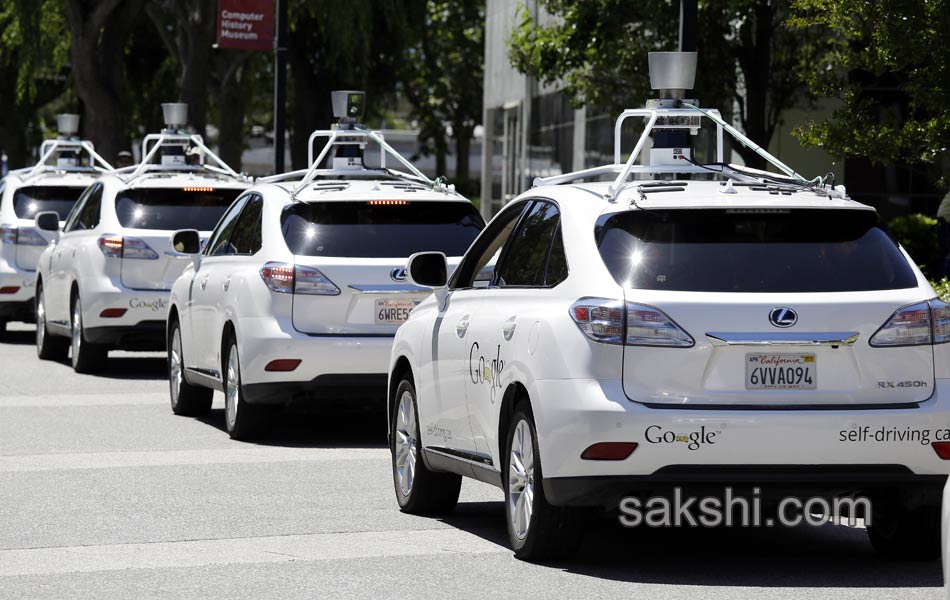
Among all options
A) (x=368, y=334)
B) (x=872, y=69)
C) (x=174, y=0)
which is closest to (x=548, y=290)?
(x=368, y=334)

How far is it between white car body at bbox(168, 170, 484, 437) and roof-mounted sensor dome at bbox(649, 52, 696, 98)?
8.92 ft

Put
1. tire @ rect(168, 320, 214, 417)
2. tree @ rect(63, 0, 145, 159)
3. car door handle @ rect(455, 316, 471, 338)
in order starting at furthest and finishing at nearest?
tree @ rect(63, 0, 145, 159) → tire @ rect(168, 320, 214, 417) → car door handle @ rect(455, 316, 471, 338)

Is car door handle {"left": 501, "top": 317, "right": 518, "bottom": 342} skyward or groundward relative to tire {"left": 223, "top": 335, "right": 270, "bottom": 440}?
skyward

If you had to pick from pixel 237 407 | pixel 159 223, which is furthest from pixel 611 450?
pixel 159 223

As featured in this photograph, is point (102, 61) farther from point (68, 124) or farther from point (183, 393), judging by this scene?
point (183, 393)

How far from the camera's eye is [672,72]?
397 inches

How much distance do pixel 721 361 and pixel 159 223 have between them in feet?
33.8

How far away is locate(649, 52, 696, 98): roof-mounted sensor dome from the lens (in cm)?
1009

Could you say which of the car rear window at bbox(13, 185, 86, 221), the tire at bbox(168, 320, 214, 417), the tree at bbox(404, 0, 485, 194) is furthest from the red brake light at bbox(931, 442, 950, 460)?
the tree at bbox(404, 0, 485, 194)

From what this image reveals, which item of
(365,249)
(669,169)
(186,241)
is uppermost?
(669,169)

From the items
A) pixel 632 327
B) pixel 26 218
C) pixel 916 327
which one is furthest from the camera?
pixel 26 218

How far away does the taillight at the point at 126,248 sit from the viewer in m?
16.9

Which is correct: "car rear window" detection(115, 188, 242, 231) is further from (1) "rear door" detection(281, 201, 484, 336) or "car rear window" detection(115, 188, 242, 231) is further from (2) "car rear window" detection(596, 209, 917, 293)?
(2) "car rear window" detection(596, 209, 917, 293)

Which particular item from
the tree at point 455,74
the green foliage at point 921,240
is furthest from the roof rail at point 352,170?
the tree at point 455,74
